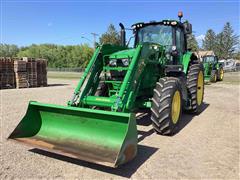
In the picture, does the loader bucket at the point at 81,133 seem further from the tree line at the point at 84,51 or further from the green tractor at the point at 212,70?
the tree line at the point at 84,51

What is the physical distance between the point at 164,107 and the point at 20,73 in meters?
14.4

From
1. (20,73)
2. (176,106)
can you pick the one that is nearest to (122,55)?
(176,106)

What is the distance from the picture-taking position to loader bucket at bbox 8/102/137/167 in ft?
12.8

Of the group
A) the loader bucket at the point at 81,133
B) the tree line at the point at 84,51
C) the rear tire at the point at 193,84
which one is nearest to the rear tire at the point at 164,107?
the loader bucket at the point at 81,133

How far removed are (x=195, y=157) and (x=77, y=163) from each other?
6.52ft

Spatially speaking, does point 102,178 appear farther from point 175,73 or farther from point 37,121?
point 175,73

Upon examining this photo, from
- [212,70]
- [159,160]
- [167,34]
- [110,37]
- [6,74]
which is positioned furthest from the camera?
[110,37]

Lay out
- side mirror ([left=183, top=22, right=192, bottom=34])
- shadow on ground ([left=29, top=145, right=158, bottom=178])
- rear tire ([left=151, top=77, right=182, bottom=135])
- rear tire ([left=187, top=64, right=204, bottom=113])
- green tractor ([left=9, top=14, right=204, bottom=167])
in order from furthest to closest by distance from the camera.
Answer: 1. side mirror ([left=183, top=22, right=192, bottom=34])
2. rear tire ([left=187, top=64, right=204, bottom=113])
3. rear tire ([left=151, top=77, right=182, bottom=135])
4. green tractor ([left=9, top=14, right=204, bottom=167])
5. shadow on ground ([left=29, top=145, right=158, bottom=178])

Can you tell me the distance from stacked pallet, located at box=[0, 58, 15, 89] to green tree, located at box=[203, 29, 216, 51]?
217 ft

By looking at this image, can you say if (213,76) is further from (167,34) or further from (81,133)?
(81,133)

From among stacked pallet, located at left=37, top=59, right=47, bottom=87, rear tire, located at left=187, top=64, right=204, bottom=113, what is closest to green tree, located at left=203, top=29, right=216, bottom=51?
stacked pallet, located at left=37, top=59, right=47, bottom=87

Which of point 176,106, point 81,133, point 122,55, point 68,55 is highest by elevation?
point 68,55

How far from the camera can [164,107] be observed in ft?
17.3

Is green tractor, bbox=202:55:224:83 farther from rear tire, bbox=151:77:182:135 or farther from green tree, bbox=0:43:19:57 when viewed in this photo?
green tree, bbox=0:43:19:57
